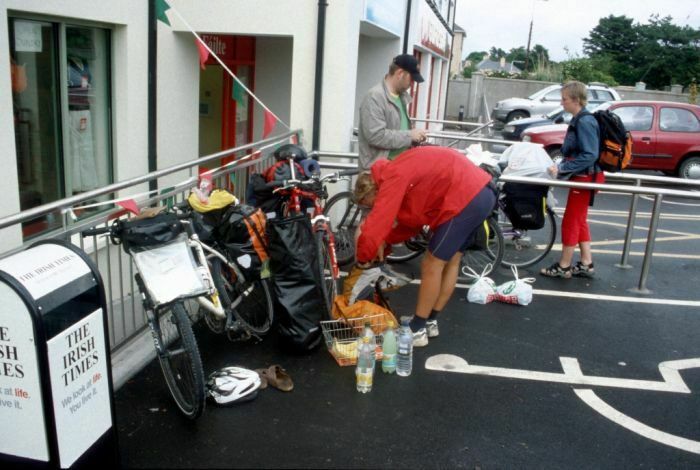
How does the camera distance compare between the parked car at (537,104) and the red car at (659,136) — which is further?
the parked car at (537,104)

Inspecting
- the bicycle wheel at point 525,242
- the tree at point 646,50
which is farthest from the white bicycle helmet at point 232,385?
the tree at point 646,50

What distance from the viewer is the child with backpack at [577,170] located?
238 inches

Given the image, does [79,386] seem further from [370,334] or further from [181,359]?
[370,334]

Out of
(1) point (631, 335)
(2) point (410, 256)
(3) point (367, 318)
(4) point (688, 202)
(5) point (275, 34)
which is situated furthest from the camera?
(4) point (688, 202)

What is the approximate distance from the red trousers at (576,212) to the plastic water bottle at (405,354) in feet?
8.95

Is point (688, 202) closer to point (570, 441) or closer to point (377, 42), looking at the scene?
point (377, 42)

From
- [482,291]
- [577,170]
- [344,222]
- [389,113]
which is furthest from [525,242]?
[389,113]

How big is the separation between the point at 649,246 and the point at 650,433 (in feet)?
9.33

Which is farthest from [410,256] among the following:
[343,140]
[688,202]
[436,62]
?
[436,62]

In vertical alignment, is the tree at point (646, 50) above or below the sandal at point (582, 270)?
above

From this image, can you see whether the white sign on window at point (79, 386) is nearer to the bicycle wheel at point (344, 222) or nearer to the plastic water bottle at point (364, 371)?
the plastic water bottle at point (364, 371)

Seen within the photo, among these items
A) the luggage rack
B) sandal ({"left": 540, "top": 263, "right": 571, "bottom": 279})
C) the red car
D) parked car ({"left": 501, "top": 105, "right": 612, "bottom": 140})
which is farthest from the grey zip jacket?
parked car ({"left": 501, "top": 105, "right": 612, "bottom": 140})

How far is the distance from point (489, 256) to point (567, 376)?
200 cm

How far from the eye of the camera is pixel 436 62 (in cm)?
1955
